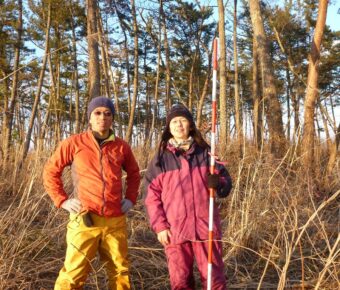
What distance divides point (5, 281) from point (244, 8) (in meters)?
19.6

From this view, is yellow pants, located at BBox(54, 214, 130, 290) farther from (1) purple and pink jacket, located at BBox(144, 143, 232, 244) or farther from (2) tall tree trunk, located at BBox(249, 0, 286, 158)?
(2) tall tree trunk, located at BBox(249, 0, 286, 158)

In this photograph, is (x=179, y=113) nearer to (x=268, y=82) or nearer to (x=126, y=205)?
(x=126, y=205)

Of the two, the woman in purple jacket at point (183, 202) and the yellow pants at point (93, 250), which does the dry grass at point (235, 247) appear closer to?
the yellow pants at point (93, 250)

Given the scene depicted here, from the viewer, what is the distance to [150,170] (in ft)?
8.96

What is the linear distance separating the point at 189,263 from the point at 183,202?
1.38 ft

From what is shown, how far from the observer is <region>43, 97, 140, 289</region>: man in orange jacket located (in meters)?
2.62

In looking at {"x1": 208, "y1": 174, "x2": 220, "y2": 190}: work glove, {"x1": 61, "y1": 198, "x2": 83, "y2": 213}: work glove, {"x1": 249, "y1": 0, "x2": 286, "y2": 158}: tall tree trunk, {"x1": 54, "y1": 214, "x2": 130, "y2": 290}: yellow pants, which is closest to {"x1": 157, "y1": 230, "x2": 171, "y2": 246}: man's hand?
{"x1": 54, "y1": 214, "x2": 130, "y2": 290}: yellow pants

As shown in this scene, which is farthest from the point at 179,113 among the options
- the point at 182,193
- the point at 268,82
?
the point at 268,82

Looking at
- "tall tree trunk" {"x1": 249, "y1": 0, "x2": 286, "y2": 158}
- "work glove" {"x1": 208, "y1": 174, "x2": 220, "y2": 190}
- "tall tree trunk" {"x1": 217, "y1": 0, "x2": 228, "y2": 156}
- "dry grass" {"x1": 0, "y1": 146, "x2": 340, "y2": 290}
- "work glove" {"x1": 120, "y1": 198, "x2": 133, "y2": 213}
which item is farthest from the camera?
"tall tree trunk" {"x1": 217, "y1": 0, "x2": 228, "y2": 156}

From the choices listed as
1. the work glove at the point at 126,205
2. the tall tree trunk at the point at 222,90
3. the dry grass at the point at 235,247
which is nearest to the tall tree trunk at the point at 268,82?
the tall tree trunk at the point at 222,90

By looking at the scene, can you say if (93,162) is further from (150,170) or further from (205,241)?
(205,241)

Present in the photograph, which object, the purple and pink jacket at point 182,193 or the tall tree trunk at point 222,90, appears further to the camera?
the tall tree trunk at point 222,90

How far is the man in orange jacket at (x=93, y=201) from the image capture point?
2623 millimetres

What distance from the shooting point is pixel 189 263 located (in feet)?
8.61
